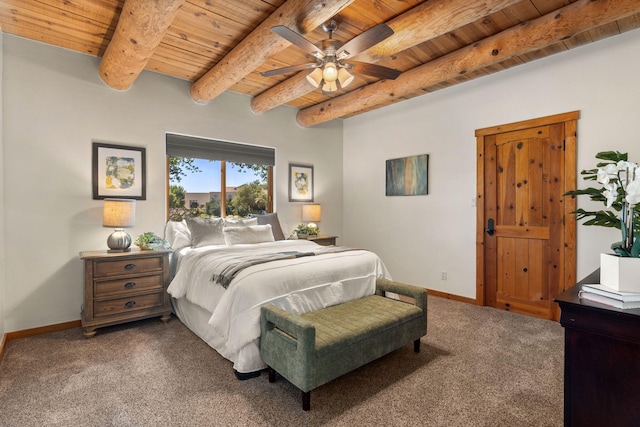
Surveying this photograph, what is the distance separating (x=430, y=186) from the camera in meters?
4.46

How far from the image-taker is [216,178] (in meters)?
4.45

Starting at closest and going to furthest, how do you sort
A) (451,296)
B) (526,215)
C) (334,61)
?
(334,61)
(526,215)
(451,296)

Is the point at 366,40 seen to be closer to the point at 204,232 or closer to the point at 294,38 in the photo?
the point at 294,38

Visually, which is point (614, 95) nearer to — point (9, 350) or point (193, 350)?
point (193, 350)

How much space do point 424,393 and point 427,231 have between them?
268 cm

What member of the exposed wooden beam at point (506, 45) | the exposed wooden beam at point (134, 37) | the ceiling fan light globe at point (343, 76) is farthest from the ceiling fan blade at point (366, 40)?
the exposed wooden beam at point (506, 45)

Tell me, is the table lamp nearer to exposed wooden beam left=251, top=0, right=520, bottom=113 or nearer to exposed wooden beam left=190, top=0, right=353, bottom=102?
exposed wooden beam left=190, top=0, right=353, bottom=102

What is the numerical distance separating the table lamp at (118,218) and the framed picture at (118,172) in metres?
0.35

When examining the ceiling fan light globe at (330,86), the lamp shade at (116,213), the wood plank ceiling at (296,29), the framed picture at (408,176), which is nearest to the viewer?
the wood plank ceiling at (296,29)

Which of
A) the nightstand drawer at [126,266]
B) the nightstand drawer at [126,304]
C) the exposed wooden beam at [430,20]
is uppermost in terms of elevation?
the exposed wooden beam at [430,20]

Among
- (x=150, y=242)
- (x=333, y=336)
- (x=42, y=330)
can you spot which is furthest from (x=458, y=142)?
(x=42, y=330)

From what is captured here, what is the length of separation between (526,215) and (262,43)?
3.30 metres

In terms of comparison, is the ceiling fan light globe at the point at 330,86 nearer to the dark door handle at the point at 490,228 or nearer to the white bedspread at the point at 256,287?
the white bedspread at the point at 256,287

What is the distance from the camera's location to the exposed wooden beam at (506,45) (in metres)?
2.41
